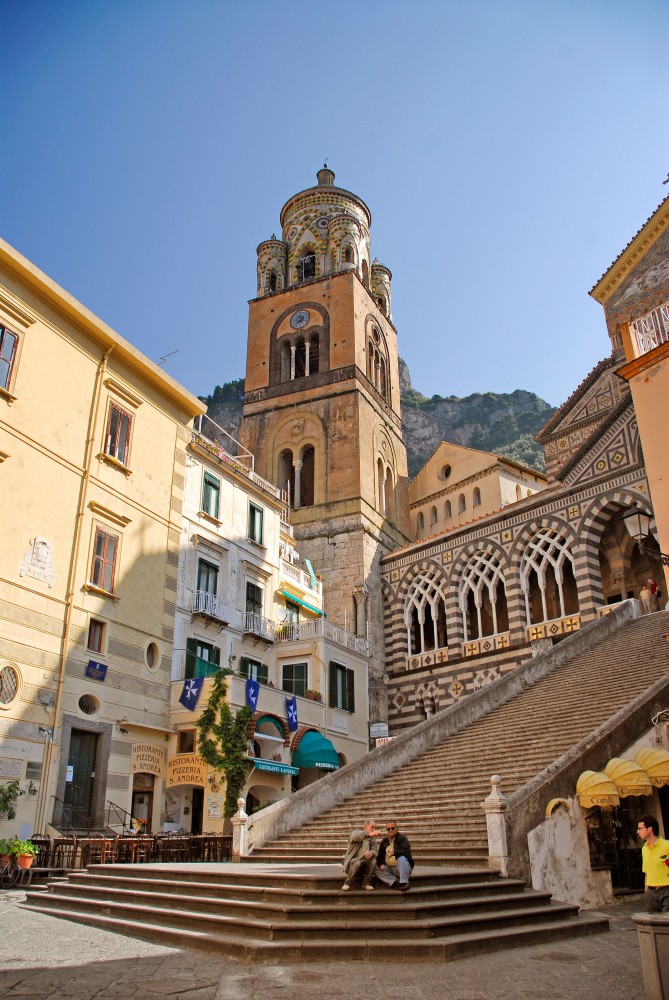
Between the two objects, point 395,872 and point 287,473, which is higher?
point 287,473

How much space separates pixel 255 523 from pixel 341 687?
6093mm

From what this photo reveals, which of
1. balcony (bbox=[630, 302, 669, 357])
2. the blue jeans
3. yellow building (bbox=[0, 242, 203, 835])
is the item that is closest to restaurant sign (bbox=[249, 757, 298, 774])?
yellow building (bbox=[0, 242, 203, 835])

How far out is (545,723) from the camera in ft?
51.0

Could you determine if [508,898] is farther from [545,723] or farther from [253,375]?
[253,375]

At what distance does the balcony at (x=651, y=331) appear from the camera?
16.3 m

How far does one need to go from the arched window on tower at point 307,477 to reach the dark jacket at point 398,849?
25.8 metres

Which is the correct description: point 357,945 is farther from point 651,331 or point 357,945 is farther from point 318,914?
point 651,331

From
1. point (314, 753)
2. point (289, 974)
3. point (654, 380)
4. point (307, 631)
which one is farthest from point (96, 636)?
point (654, 380)

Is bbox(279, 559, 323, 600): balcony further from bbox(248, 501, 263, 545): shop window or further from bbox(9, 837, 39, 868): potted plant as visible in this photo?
bbox(9, 837, 39, 868): potted plant

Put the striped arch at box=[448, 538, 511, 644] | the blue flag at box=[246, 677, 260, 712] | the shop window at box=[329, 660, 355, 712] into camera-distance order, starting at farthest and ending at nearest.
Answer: the striped arch at box=[448, 538, 511, 644]
the shop window at box=[329, 660, 355, 712]
the blue flag at box=[246, 677, 260, 712]

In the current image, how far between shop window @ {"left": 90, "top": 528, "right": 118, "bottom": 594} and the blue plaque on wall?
164cm

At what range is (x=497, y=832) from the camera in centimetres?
1048

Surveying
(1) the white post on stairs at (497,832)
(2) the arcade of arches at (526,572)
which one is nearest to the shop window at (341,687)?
(2) the arcade of arches at (526,572)

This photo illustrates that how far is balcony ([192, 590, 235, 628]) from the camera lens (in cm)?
2132
